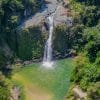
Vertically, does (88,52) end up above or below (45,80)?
above

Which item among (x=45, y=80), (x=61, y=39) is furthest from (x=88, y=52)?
(x=61, y=39)

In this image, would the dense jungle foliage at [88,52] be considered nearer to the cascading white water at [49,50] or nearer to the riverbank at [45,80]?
the riverbank at [45,80]

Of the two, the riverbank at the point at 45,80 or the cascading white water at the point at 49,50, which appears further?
the cascading white water at the point at 49,50

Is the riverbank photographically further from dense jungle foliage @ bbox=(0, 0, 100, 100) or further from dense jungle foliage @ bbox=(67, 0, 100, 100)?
dense jungle foliage @ bbox=(67, 0, 100, 100)

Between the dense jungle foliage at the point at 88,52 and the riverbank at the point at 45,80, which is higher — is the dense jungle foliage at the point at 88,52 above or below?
above

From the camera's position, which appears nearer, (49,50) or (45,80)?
(45,80)

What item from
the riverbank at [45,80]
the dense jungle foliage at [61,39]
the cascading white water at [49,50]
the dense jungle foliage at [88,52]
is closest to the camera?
the dense jungle foliage at [88,52]

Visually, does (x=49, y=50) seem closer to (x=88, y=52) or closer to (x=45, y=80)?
(x=45, y=80)

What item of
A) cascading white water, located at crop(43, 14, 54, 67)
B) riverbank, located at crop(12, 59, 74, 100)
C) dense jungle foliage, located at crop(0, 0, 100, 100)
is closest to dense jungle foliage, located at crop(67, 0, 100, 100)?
dense jungle foliage, located at crop(0, 0, 100, 100)

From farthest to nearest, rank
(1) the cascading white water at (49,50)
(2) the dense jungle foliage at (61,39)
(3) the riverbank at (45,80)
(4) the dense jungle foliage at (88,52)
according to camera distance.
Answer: (1) the cascading white water at (49,50), (2) the dense jungle foliage at (61,39), (3) the riverbank at (45,80), (4) the dense jungle foliage at (88,52)

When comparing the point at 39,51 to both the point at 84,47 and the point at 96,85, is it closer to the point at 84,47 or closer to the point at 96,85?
the point at 84,47

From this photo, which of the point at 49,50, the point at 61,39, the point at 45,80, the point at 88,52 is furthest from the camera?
the point at 61,39

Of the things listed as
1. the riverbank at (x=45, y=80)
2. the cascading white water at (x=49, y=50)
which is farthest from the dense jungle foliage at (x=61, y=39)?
the riverbank at (x=45, y=80)
